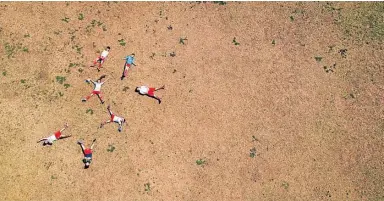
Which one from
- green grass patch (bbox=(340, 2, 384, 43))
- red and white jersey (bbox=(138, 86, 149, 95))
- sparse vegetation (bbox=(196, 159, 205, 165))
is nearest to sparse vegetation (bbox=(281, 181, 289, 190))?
sparse vegetation (bbox=(196, 159, 205, 165))

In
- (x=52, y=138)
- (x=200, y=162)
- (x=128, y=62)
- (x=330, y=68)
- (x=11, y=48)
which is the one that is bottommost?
(x=200, y=162)

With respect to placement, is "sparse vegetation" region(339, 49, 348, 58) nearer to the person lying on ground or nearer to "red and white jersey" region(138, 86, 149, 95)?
"red and white jersey" region(138, 86, 149, 95)

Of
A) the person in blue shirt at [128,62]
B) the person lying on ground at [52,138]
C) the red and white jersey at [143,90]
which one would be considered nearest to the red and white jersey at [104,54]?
the person in blue shirt at [128,62]

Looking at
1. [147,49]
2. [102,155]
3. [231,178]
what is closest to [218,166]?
[231,178]

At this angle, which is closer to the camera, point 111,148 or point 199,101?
point 111,148

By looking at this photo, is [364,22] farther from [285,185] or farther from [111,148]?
[111,148]

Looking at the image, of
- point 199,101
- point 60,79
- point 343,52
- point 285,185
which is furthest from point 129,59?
point 343,52

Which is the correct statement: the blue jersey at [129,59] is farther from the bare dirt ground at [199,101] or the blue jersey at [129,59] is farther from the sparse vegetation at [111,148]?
the sparse vegetation at [111,148]

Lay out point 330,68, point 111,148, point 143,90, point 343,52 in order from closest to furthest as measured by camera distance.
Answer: point 111,148 → point 143,90 → point 330,68 → point 343,52

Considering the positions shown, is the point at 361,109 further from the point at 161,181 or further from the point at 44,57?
the point at 44,57
